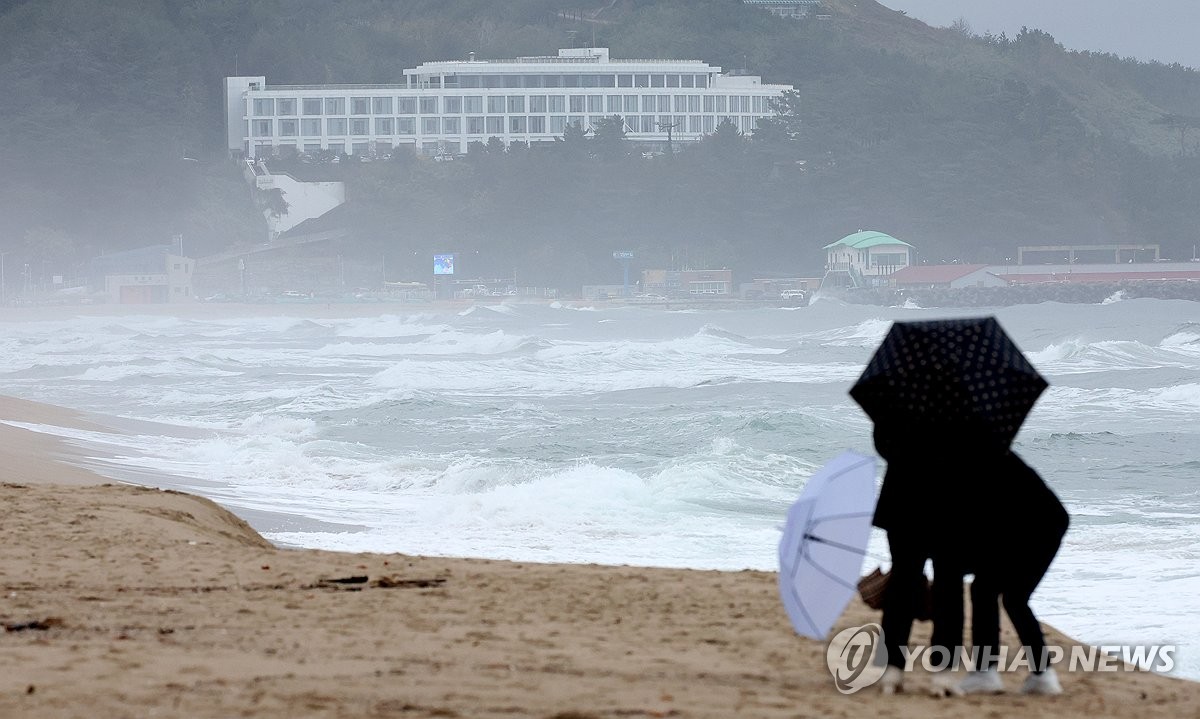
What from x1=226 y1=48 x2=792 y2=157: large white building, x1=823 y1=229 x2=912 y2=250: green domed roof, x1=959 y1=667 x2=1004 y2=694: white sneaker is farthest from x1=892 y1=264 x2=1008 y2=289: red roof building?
x1=959 y1=667 x2=1004 y2=694: white sneaker

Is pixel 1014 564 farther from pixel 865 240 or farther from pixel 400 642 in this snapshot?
pixel 865 240

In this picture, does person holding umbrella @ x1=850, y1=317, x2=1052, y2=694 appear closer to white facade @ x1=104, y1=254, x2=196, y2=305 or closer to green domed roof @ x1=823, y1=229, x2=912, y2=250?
white facade @ x1=104, y1=254, x2=196, y2=305

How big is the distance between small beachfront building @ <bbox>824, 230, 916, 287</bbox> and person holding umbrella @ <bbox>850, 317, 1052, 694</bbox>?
70.3m

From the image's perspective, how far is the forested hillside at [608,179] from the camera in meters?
83.5

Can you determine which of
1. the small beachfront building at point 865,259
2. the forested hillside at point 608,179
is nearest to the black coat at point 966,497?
the small beachfront building at point 865,259

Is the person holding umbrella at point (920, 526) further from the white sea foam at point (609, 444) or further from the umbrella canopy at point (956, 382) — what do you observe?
the white sea foam at point (609, 444)

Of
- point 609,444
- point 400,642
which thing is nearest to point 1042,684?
point 400,642

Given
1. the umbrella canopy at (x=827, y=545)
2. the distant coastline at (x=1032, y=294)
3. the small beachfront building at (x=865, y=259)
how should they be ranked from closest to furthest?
1. the umbrella canopy at (x=827, y=545)
2. the distant coastline at (x=1032, y=294)
3. the small beachfront building at (x=865, y=259)

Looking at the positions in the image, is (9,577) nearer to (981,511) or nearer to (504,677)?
(504,677)

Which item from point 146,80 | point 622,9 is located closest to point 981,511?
point 146,80

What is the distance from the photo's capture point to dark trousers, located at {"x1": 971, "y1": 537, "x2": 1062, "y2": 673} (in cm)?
364

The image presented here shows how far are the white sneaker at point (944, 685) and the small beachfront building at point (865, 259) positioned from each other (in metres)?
70.3

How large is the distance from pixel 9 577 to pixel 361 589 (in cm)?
136

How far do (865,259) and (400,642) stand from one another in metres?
73.2
